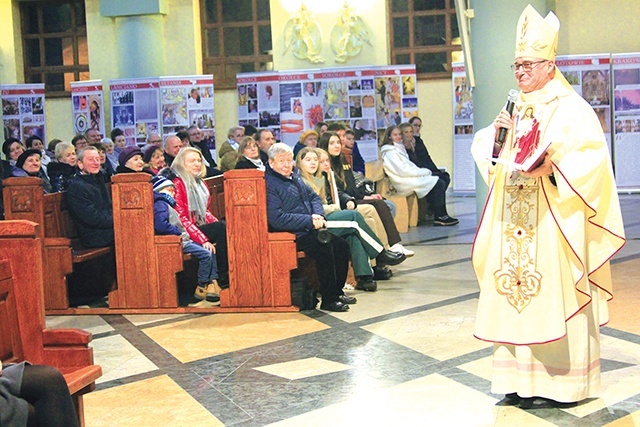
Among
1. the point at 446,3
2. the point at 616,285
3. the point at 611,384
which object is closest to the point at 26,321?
the point at 611,384

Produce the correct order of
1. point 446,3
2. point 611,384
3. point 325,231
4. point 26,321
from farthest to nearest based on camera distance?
1. point 446,3
2. point 325,231
3. point 611,384
4. point 26,321

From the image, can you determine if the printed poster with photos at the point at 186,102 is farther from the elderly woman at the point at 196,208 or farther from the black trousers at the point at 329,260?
the black trousers at the point at 329,260

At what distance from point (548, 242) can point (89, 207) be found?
13.3ft

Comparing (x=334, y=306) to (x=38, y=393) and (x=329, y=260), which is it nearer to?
(x=329, y=260)

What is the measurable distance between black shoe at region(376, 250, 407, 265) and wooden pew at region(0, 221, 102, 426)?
4.32 m

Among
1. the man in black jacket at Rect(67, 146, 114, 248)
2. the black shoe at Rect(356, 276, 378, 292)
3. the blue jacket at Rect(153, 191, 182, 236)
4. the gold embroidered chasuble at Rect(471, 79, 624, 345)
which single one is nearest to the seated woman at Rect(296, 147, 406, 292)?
the black shoe at Rect(356, 276, 378, 292)

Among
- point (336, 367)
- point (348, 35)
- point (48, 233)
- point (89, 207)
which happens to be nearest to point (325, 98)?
point (348, 35)

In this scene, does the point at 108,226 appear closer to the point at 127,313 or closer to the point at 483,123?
the point at 127,313

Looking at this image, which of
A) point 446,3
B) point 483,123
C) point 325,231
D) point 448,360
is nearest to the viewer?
point 448,360

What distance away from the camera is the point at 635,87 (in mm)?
13383

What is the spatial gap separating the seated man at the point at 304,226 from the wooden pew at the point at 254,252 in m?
0.10

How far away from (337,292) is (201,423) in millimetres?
2561

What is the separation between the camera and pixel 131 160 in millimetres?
7457

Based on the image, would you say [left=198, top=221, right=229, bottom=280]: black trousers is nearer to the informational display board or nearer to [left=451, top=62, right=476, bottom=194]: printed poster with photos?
the informational display board
